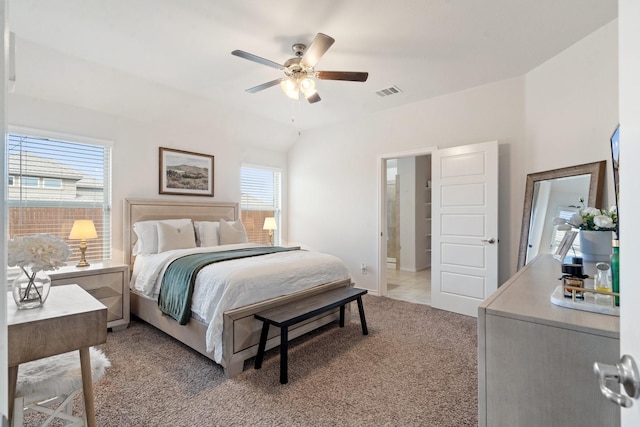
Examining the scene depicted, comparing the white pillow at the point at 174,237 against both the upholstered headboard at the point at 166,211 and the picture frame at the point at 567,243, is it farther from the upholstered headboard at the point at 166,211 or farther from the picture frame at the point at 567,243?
the picture frame at the point at 567,243

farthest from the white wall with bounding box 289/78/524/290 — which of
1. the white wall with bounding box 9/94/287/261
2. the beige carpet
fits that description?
the beige carpet

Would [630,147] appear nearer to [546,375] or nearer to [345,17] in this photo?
[546,375]

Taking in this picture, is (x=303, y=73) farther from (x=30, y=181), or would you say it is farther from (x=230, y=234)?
(x=30, y=181)

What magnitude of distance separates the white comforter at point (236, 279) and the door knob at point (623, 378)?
7.24ft

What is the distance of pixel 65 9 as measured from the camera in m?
2.29

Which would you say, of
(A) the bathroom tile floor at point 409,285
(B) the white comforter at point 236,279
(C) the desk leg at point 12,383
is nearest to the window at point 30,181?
(B) the white comforter at point 236,279

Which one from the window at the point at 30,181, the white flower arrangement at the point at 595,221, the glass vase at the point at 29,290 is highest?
the window at the point at 30,181

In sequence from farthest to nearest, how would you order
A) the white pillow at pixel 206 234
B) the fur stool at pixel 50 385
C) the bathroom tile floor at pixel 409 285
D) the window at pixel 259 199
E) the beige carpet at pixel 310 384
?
the window at pixel 259 199
the bathroom tile floor at pixel 409 285
the white pillow at pixel 206 234
the beige carpet at pixel 310 384
the fur stool at pixel 50 385

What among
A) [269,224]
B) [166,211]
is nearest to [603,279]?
[166,211]

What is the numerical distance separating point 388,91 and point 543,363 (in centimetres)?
350

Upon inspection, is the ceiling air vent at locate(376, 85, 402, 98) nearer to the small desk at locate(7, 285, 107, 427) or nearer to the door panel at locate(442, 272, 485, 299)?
the door panel at locate(442, 272, 485, 299)

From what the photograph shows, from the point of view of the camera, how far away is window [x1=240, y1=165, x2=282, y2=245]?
538 centimetres

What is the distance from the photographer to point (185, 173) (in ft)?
14.6

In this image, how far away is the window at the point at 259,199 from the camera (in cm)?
538
